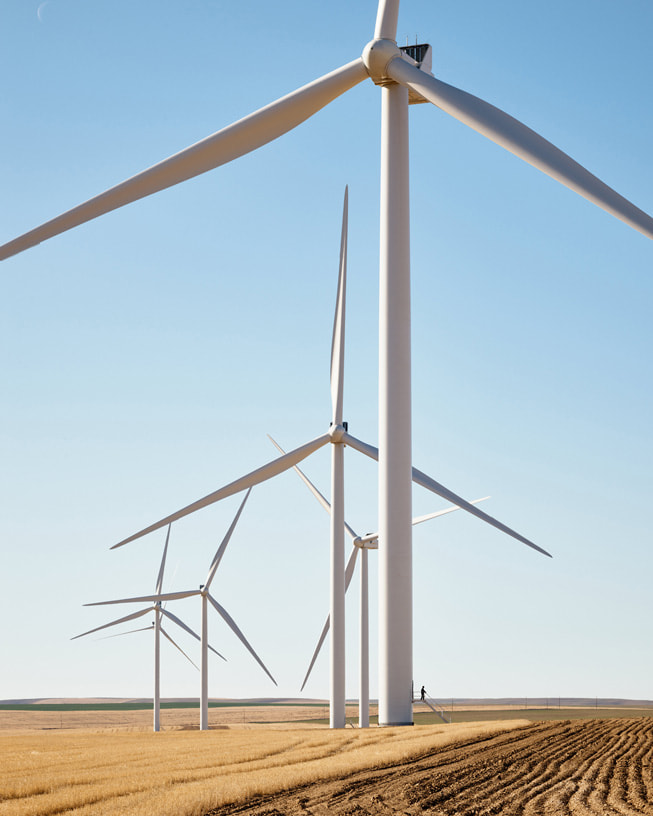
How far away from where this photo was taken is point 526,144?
2230 cm

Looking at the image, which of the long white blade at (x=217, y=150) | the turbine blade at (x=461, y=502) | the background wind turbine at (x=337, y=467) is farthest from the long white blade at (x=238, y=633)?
the long white blade at (x=217, y=150)

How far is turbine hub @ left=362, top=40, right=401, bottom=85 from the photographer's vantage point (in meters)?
30.2

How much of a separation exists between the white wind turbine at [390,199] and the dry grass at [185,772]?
8.42ft

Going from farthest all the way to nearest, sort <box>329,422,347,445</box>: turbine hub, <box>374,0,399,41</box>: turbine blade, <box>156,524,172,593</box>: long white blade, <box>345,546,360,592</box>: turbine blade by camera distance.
→ <box>156,524,172,593</box>: long white blade
<box>345,546,360,592</box>: turbine blade
<box>329,422,347,445</box>: turbine hub
<box>374,0,399,41</box>: turbine blade

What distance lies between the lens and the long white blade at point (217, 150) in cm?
2339

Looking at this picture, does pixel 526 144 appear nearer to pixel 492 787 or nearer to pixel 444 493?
pixel 492 787

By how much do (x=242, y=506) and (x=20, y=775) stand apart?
41.3 metres

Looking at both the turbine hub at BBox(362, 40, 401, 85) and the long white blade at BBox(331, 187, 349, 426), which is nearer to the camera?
the turbine hub at BBox(362, 40, 401, 85)

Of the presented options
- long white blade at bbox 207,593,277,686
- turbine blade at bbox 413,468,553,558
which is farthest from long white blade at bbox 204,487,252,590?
turbine blade at bbox 413,468,553,558

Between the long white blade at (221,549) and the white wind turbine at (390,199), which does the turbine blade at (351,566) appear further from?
the white wind turbine at (390,199)

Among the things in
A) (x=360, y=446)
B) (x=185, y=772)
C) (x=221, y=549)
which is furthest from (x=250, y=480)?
(x=221, y=549)

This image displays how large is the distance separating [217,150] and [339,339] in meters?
20.8

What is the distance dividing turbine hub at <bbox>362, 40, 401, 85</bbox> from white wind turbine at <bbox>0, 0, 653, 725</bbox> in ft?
0.10

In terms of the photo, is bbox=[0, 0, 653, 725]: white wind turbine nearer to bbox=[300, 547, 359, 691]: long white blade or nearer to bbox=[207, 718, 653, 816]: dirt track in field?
bbox=[207, 718, 653, 816]: dirt track in field
